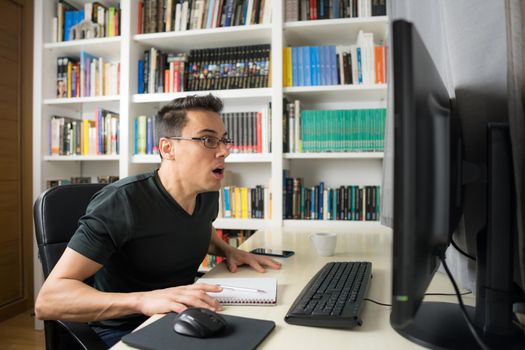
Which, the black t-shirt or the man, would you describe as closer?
the man

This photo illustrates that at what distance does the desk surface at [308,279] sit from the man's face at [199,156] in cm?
28

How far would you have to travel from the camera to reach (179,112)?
1.39 m

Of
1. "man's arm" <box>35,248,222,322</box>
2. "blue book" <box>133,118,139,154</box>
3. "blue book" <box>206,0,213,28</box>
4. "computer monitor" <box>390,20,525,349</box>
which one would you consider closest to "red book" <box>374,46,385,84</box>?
"blue book" <box>206,0,213,28</box>

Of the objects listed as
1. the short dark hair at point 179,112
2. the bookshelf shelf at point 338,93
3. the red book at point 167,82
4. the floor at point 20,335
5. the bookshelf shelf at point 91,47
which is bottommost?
the floor at point 20,335

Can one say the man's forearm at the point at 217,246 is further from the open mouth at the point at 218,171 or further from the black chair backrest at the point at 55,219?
the black chair backrest at the point at 55,219

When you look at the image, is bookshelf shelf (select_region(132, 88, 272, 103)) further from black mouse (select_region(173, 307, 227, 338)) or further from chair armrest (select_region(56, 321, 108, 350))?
black mouse (select_region(173, 307, 227, 338))

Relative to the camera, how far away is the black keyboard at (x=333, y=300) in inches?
29.1

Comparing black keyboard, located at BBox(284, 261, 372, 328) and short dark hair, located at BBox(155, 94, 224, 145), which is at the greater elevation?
short dark hair, located at BBox(155, 94, 224, 145)

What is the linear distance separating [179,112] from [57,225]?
535mm

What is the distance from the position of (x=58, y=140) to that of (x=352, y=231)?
79.6 inches

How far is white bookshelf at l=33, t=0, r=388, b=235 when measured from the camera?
→ 2262mm

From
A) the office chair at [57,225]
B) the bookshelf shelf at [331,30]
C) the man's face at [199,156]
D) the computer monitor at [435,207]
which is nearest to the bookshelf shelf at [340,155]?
the bookshelf shelf at [331,30]

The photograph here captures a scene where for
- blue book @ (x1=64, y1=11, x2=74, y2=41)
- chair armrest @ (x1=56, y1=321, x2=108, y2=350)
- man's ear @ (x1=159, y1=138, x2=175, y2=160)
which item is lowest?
chair armrest @ (x1=56, y1=321, x2=108, y2=350)

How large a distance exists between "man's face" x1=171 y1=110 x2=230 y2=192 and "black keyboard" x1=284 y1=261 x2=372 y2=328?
0.49 metres
